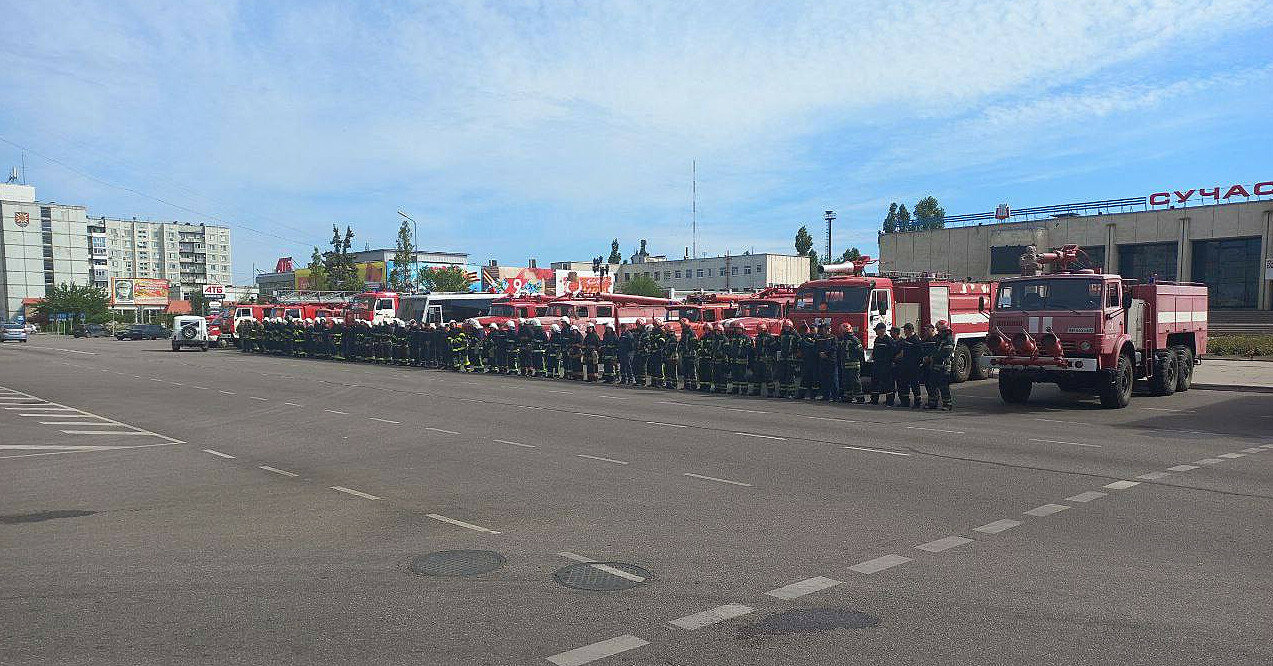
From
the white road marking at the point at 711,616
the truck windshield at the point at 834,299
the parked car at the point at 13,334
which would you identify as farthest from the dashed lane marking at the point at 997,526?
the parked car at the point at 13,334

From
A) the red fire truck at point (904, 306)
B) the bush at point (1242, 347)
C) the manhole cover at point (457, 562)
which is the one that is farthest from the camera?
the bush at point (1242, 347)

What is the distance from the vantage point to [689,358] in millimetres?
21156

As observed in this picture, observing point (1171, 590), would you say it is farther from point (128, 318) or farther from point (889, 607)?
point (128, 318)

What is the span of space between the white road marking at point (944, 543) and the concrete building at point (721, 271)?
84076mm

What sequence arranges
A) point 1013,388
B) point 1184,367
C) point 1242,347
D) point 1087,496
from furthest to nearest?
point 1242,347 < point 1184,367 < point 1013,388 < point 1087,496

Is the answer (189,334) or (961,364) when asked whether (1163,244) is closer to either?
(961,364)

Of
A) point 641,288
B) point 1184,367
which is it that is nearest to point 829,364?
point 1184,367

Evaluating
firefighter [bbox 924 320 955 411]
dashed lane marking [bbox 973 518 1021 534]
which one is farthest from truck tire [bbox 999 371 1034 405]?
dashed lane marking [bbox 973 518 1021 534]

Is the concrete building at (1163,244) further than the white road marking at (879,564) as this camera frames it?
Yes

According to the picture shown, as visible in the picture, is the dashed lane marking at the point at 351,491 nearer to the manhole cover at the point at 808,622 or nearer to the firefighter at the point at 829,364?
the manhole cover at the point at 808,622

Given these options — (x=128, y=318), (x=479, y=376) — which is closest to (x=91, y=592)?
(x=479, y=376)

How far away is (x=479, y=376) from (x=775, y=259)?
72.8 metres

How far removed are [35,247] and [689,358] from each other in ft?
452

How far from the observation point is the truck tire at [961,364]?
2161 centimetres
